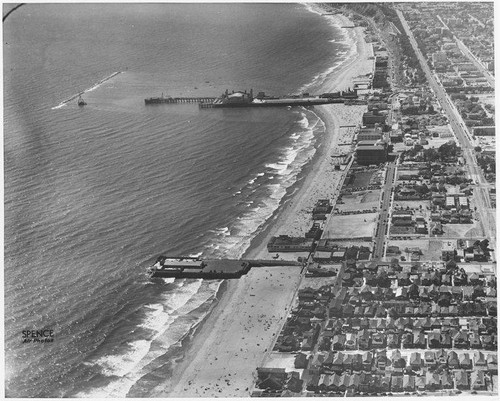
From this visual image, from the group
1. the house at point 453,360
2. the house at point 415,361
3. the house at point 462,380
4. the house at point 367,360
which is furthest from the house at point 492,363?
the house at point 367,360

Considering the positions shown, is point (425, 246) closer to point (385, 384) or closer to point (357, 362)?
point (357, 362)

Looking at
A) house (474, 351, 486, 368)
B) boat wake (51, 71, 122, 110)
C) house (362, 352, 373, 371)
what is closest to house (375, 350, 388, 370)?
house (362, 352, 373, 371)

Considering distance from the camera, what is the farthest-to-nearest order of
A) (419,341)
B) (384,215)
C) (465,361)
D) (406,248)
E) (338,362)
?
(384,215) < (406,248) < (419,341) < (338,362) < (465,361)

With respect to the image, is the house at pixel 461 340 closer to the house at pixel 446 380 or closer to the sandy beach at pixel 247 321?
the house at pixel 446 380

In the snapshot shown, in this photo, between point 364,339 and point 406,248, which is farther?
point 406,248

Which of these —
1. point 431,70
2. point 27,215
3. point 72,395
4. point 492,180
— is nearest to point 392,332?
point 72,395

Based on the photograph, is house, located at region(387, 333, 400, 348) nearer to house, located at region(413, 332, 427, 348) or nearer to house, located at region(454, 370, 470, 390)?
house, located at region(413, 332, 427, 348)

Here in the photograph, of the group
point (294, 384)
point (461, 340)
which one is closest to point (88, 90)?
point (294, 384)
